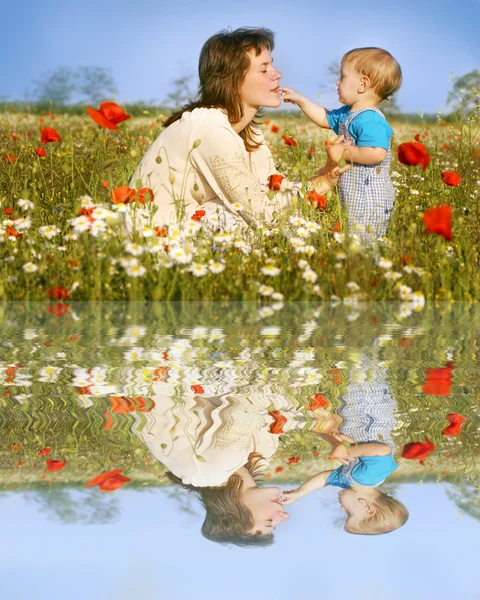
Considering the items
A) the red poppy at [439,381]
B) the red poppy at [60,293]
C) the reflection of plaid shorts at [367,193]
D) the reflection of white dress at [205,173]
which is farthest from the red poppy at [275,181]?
the red poppy at [439,381]

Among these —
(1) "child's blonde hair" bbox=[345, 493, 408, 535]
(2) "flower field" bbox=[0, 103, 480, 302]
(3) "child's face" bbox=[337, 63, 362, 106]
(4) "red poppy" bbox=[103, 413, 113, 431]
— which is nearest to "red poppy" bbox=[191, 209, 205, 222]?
(2) "flower field" bbox=[0, 103, 480, 302]

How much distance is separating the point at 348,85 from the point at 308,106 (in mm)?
290

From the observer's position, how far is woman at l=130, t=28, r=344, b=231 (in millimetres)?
4523

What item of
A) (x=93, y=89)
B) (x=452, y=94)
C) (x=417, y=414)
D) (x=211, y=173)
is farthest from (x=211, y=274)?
(x=93, y=89)

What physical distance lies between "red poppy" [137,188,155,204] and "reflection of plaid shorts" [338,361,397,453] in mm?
1801

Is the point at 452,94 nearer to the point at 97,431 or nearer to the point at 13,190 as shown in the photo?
the point at 13,190

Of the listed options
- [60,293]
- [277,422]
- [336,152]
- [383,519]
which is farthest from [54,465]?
[336,152]

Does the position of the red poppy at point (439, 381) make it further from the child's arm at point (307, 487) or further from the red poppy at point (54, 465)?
the red poppy at point (54, 465)

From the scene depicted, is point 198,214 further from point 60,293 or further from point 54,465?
point 54,465

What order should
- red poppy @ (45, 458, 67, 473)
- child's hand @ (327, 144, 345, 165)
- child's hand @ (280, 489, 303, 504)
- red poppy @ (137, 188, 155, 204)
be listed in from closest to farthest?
child's hand @ (280, 489, 303, 504) < red poppy @ (45, 458, 67, 473) < red poppy @ (137, 188, 155, 204) < child's hand @ (327, 144, 345, 165)

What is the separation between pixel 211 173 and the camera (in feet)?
15.1

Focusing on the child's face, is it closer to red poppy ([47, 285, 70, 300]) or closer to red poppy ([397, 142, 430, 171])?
red poppy ([397, 142, 430, 171])

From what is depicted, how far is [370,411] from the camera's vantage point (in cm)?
248

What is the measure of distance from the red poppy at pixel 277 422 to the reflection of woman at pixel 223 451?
0.05 feet
